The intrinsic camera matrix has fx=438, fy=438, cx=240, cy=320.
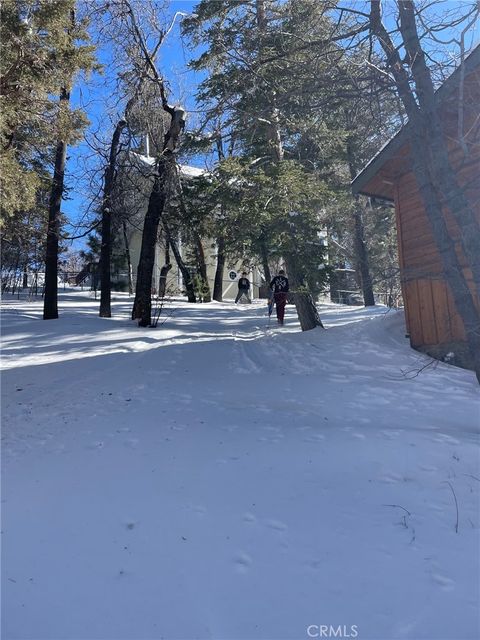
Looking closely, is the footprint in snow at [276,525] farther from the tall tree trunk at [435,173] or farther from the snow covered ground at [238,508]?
the tall tree trunk at [435,173]

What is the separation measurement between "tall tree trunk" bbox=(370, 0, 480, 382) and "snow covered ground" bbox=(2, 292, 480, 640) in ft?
4.42

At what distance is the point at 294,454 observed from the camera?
3.83 metres

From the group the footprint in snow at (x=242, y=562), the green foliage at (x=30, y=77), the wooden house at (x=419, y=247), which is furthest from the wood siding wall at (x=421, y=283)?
the green foliage at (x=30, y=77)

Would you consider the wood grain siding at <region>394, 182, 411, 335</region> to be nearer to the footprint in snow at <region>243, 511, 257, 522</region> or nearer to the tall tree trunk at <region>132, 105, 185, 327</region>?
the tall tree trunk at <region>132, 105, 185, 327</region>

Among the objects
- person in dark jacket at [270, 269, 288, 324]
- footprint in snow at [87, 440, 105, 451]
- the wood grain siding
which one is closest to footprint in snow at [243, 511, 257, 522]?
footprint in snow at [87, 440, 105, 451]

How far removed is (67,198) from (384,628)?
14105 mm

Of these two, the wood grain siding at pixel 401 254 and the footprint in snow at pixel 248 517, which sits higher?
the wood grain siding at pixel 401 254

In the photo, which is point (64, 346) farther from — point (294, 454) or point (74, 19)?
point (74, 19)

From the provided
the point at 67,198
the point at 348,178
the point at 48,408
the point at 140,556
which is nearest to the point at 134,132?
the point at 67,198

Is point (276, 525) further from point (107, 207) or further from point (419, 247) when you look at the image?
point (107, 207)

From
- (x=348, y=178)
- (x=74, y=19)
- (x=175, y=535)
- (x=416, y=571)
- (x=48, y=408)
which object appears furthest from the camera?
(x=348, y=178)

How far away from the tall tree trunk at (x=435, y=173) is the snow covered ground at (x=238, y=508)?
1.35 m

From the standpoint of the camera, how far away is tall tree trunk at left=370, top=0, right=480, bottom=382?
160 inches

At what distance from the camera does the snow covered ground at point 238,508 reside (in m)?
2.10
